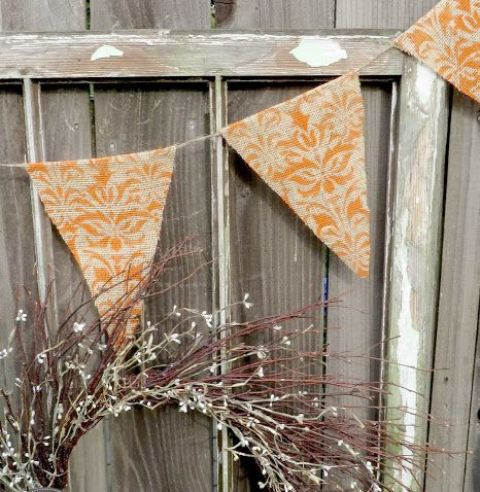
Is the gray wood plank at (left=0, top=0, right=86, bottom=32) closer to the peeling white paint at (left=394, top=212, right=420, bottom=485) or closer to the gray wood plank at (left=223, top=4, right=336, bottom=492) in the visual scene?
the gray wood plank at (left=223, top=4, right=336, bottom=492)

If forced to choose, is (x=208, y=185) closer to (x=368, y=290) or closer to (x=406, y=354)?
(x=368, y=290)

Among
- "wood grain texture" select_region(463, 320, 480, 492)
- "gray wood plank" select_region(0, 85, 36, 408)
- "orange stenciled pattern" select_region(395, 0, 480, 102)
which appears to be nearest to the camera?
"orange stenciled pattern" select_region(395, 0, 480, 102)

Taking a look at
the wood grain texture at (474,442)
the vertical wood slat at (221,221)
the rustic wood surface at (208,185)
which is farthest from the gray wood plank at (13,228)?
the wood grain texture at (474,442)

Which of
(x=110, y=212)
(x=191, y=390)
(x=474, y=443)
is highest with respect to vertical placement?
(x=110, y=212)

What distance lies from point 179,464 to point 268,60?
3.07 ft

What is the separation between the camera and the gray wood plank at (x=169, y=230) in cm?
129

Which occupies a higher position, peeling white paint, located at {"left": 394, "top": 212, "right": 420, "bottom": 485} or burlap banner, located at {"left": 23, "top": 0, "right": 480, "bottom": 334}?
burlap banner, located at {"left": 23, "top": 0, "right": 480, "bottom": 334}

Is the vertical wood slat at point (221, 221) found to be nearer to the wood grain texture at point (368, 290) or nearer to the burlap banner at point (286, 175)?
the burlap banner at point (286, 175)

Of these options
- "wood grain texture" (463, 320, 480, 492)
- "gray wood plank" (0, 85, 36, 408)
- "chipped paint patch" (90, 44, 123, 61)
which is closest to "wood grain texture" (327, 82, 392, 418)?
"wood grain texture" (463, 320, 480, 492)

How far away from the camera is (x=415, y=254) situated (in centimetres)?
134

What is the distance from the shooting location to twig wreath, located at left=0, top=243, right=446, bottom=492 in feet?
4.17

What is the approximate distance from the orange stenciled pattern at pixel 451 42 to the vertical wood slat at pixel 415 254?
0.03 meters

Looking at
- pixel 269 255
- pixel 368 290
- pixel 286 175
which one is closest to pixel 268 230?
pixel 269 255

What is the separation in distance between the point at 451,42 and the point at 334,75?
0.76 ft
